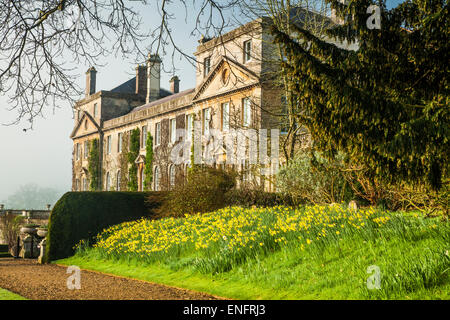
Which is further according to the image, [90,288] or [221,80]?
[221,80]

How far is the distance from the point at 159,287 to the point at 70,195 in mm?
8522

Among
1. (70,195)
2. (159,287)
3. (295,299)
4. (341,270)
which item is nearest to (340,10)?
(341,270)

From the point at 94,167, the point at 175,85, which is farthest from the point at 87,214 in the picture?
the point at 175,85

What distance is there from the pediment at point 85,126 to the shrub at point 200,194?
90.9 ft

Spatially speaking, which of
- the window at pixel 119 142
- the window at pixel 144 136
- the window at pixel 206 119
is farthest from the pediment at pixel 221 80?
the window at pixel 119 142

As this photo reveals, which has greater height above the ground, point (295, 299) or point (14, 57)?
point (14, 57)

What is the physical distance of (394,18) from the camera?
28.6ft

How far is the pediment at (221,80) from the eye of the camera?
2500 cm

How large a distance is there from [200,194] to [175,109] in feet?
53.9

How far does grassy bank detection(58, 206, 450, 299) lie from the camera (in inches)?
250

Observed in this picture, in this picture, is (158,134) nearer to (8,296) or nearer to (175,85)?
(175,85)

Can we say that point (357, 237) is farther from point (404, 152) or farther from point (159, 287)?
point (159, 287)

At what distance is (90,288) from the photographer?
8.98 metres

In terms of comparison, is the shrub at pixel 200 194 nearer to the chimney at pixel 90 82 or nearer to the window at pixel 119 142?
the window at pixel 119 142
